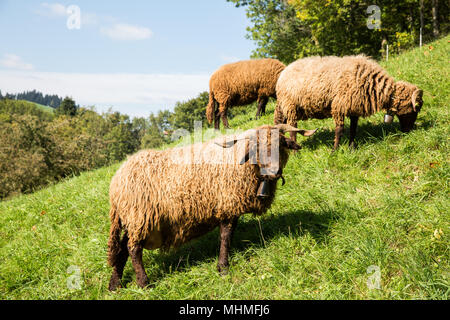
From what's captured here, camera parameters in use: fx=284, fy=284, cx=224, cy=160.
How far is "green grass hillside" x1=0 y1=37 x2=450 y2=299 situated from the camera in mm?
3094

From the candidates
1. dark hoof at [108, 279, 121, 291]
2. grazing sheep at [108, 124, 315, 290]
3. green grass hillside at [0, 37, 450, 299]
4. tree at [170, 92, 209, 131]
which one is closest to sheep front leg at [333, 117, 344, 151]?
green grass hillside at [0, 37, 450, 299]

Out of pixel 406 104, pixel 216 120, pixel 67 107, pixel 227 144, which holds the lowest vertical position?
pixel 227 144

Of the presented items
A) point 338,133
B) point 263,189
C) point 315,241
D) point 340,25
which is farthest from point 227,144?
point 340,25

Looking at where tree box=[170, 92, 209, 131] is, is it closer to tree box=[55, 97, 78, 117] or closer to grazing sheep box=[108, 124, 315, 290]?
tree box=[55, 97, 78, 117]

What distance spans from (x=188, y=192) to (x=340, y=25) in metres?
21.2

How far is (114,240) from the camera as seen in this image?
3.67 m

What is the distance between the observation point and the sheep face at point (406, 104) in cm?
564

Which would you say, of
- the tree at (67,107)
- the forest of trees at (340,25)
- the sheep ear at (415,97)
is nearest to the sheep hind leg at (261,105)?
the sheep ear at (415,97)

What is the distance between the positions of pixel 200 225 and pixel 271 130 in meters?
1.57

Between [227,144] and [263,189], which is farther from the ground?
[227,144]

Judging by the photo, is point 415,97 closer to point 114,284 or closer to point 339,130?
point 339,130

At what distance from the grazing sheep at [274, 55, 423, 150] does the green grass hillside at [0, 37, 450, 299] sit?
47cm
